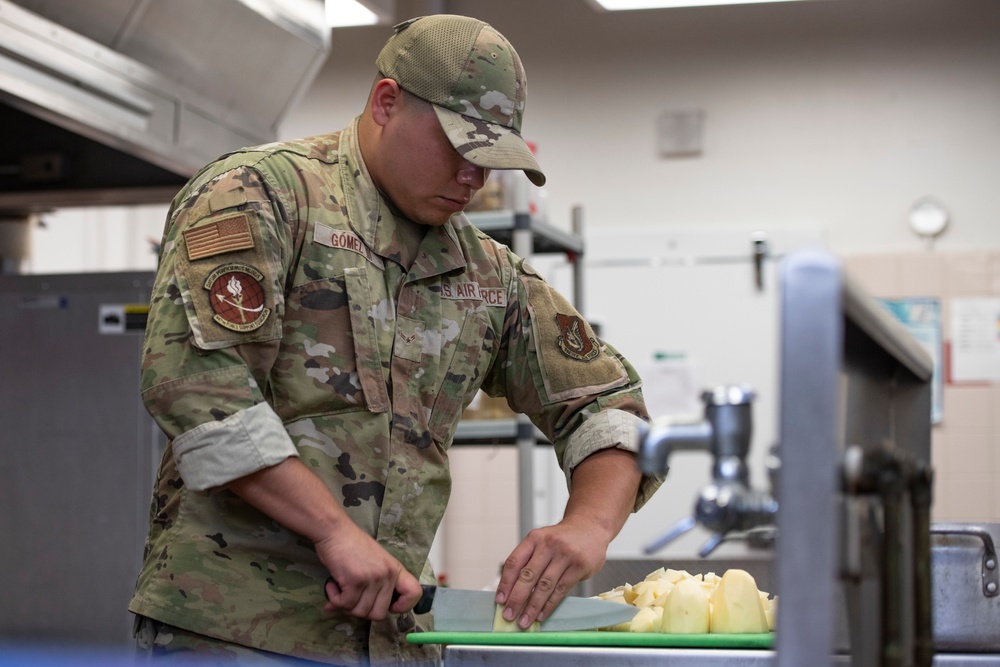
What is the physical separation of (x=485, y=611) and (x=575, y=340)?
0.49 meters

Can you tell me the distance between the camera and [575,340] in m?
1.77

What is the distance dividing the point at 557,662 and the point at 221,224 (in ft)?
2.15

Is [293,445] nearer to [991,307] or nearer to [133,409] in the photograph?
[133,409]

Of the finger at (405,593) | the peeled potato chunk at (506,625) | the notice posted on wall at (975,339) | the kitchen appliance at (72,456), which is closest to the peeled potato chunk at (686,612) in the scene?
the peeled potato chunk at (506,625)

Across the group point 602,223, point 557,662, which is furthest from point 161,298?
point 602,223

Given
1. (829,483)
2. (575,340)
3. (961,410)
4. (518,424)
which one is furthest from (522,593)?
(961,410)

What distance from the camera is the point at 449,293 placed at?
1.65m

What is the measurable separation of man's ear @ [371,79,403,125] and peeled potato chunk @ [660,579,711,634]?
2.55 feet

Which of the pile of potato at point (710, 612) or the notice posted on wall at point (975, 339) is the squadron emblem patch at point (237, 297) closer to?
the pile of potato at point (710, 612)

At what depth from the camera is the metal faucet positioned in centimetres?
76

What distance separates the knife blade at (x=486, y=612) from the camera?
133cm

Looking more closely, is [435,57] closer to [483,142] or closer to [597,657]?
[483,142]

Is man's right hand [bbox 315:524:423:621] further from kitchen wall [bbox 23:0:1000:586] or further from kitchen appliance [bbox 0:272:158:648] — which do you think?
→ kitchen wall [bbox 23:0:1000:586]

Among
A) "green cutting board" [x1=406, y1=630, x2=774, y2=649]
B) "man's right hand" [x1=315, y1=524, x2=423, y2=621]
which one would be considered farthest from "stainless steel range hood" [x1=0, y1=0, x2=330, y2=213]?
"green cutting board" [x1=406, y1=630, x2=774, y2=649]
